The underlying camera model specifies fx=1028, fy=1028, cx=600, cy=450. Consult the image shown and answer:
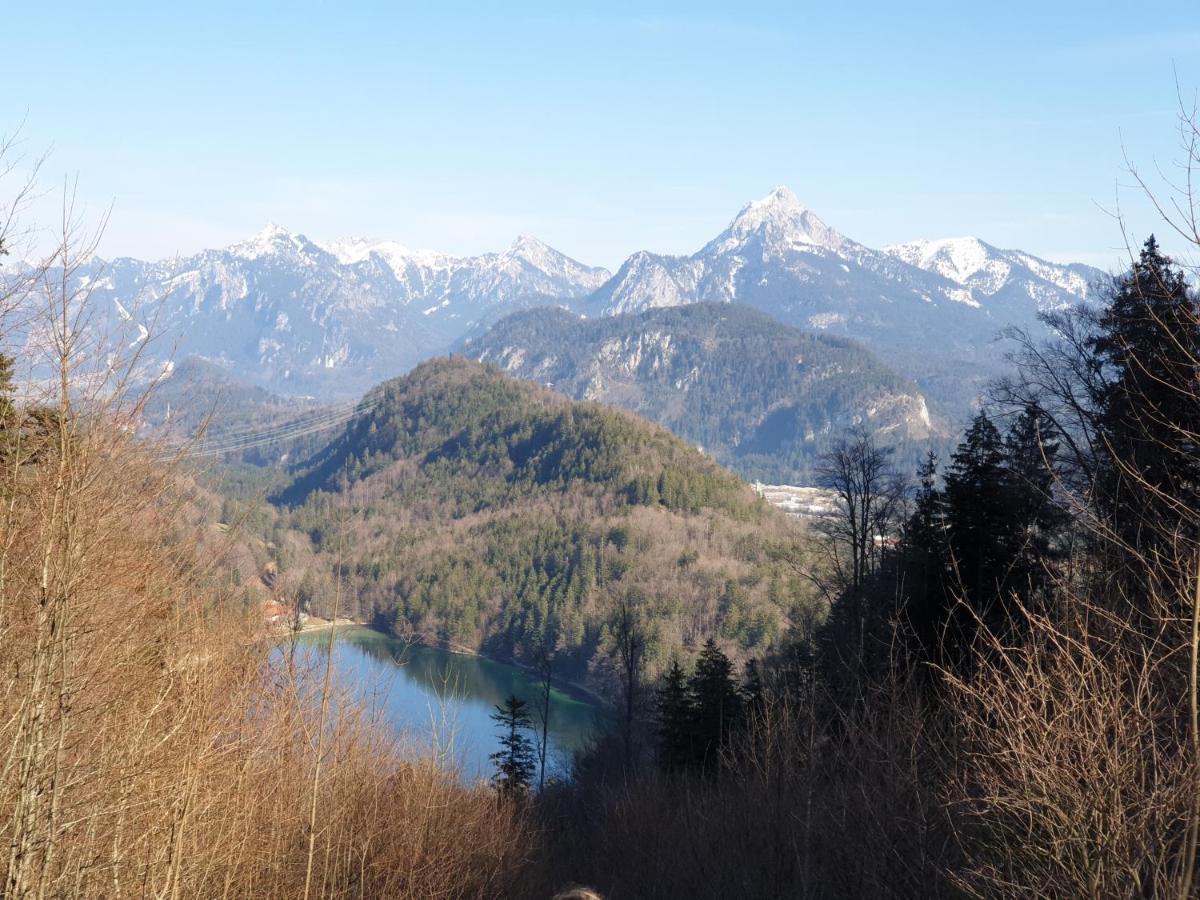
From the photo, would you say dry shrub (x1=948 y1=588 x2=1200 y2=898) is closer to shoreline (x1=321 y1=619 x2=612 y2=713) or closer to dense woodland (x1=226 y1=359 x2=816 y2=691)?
dense woodland (x1=226 y1=359 x2=816 y2=691)

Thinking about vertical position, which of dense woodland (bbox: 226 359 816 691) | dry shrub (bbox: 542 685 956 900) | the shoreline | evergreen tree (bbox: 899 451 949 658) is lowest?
the shoreline

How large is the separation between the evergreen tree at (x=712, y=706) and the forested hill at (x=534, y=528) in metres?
31.7

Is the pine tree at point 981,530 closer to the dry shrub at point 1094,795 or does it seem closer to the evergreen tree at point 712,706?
the evergreen tree at point 712,706

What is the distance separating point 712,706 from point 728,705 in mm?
486

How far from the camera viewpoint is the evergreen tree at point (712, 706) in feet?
93.8

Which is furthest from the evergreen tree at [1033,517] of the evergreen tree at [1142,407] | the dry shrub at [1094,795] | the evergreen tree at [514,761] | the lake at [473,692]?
the lake at [473,692]

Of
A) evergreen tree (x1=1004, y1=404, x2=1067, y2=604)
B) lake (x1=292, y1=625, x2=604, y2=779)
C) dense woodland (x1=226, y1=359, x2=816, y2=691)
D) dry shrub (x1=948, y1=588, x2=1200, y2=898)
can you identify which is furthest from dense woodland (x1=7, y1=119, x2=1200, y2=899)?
dense woodland (x1=226, y1=359, x2=816, y2=691)

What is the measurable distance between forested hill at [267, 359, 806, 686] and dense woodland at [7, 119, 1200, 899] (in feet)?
131

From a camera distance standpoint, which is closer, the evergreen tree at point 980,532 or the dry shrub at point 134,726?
the dry shrub at point 134,726

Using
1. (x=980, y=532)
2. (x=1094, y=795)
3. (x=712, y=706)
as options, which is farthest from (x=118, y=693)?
(x=712, y=706)

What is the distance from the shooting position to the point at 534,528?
414 feet

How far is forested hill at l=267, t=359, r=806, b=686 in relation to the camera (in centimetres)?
9338

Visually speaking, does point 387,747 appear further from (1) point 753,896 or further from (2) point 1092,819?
(2) point 1092,819

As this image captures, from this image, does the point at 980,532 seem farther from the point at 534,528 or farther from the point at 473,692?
the point at 534,528
